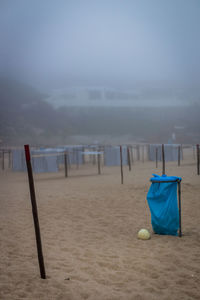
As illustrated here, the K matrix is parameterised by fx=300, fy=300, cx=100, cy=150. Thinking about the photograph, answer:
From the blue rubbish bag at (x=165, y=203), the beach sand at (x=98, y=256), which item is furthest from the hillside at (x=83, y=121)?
the blue rubbish bag at (x=165, y=203)

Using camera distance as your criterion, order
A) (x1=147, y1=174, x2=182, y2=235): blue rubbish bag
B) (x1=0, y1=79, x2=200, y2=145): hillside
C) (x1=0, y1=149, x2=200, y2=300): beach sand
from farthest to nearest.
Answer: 1. (x1=0, y1=79, x2=200, y2=145): hillside
2. (x1=147, y1=174, x2=182, y2=235): blue rubbish bag
3. (x1=0, y1=149, x2=200, y2=300): beach sand

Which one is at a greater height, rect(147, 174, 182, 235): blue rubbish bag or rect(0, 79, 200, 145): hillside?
rect(0, 79, 200, 145): hillside

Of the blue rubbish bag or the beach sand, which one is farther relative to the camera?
the blue rubbish bag

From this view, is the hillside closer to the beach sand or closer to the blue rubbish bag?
the beach sand

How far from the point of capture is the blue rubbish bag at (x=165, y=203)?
463 cm

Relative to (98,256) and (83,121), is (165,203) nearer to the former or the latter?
(98,256)

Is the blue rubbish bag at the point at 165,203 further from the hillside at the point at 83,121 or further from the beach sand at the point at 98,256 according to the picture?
the hillside at the point at 83,121

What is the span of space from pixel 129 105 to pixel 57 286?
11320 cm

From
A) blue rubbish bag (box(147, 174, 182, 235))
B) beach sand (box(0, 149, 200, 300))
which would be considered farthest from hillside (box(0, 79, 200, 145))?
blue rubbish bag (box(147, 174, 182, 235))

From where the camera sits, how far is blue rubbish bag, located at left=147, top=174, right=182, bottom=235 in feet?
15.2

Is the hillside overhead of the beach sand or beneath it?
overhead

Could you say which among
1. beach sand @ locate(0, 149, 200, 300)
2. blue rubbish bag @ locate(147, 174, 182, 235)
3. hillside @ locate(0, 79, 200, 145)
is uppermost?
hillside @ locate(0, 79, 200, 145)

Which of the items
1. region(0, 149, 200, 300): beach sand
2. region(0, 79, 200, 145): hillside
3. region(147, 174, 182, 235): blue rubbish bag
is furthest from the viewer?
region(0, 79, 200, 145): hillside

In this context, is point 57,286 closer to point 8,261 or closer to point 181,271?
point 8,261
